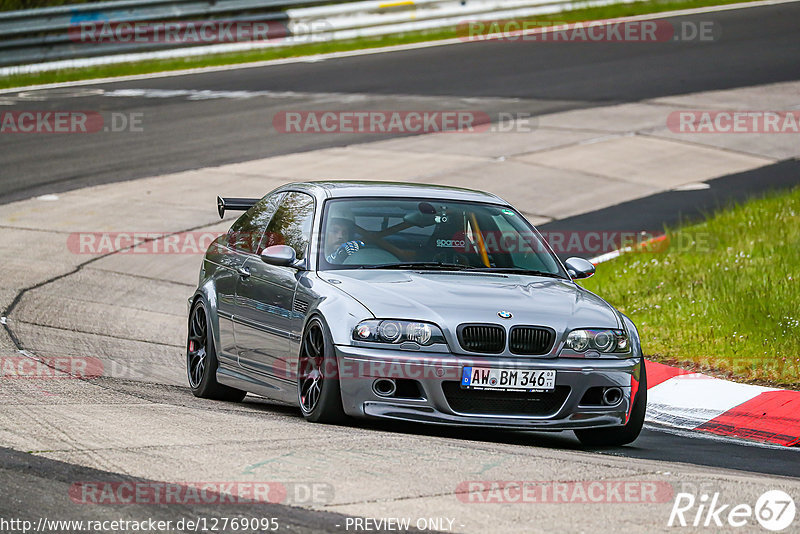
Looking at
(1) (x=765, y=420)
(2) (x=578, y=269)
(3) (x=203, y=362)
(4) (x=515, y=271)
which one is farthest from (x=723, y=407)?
A: (3) (x=203, y=362)

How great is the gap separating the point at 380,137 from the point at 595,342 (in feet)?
46.5

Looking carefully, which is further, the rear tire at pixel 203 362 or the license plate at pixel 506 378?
the rear tire at pixel 203 362

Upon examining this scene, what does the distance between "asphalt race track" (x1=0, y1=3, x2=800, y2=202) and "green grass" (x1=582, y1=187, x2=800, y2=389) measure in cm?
774

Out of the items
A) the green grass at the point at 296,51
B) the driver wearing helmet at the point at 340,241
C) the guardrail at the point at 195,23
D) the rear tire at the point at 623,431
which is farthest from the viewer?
the green grass at the point at 296,51

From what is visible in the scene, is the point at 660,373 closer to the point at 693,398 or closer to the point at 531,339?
the point at 693,398

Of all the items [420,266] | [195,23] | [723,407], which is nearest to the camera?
[420,266]

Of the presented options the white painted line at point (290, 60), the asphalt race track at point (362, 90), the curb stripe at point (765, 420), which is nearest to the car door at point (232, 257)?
the curb stripe at point (765, 420)

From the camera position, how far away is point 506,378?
7.24m

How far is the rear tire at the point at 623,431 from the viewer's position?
7707 mm

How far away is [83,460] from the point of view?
19.6 feet

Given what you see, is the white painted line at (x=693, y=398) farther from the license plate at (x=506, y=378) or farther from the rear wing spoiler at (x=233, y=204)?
the rear wing spoiler at (x=233, y=204)

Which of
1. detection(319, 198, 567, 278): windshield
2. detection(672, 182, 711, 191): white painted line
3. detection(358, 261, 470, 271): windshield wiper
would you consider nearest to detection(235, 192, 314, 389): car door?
detection(319, 198, 567, 278): windshield

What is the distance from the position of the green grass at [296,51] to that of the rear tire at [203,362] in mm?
16883

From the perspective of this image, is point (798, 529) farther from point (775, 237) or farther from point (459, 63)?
point (459, 63)
